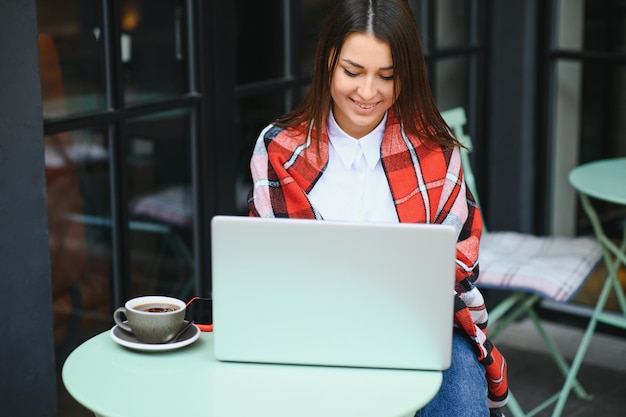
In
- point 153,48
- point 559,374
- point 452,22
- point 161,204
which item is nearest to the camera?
point 153,48

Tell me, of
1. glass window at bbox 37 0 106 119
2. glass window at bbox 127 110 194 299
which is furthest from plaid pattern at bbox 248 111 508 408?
glass window at bbox 127 110 194 299

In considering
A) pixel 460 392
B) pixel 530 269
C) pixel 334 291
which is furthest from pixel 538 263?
pixel 334 291

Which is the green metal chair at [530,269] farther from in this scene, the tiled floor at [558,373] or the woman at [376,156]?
the woman at [376,156]

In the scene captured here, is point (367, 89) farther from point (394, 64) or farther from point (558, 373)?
point (558, 373)

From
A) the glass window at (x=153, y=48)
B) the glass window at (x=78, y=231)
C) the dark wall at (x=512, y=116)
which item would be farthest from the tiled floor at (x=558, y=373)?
the glass window at (x=153, y=48)

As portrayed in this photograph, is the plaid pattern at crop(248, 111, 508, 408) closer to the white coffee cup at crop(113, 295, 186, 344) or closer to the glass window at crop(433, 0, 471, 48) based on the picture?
the white coffee cup at crop(113, 295, 186, 344)

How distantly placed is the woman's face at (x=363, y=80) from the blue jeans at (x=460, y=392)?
57 centimetres

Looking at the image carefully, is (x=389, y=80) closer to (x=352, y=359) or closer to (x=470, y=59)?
(x=352, y=359)

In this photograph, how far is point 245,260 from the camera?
2.10 m

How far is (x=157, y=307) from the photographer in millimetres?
2357

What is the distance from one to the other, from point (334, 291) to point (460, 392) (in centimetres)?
47

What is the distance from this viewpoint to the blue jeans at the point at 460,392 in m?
2.37

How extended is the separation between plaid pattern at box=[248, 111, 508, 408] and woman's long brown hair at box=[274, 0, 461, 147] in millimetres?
34

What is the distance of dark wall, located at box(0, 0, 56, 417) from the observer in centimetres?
278
